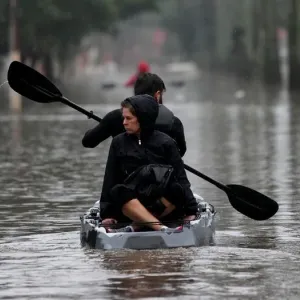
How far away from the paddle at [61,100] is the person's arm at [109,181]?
4.00ft

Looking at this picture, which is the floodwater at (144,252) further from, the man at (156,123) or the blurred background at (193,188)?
the man at (156,123)

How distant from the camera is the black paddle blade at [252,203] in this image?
513 inches

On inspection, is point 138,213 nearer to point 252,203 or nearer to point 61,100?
point 252,203

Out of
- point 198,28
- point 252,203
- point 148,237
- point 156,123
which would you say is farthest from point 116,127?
point 198,28

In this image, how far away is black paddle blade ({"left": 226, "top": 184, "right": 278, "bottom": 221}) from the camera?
13.0m

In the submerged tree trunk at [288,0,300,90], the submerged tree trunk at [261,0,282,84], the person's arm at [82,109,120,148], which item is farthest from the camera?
the submerged tree trunk at [261,0,282,84]

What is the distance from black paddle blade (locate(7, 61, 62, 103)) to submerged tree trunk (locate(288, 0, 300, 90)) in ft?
167

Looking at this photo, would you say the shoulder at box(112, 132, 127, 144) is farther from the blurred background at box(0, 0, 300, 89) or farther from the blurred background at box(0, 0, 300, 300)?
the blurred background at box(0, 0, 300, 89)

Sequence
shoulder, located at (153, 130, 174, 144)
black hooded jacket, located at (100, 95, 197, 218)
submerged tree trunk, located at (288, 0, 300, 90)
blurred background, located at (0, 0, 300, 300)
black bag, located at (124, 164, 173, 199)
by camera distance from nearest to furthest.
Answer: blurred background, located at (0, 0, 300, 300), black bag, located at (124, 164, 173, 199), black hooded jacket, located at (100, 95, 197, 218), shoulder, located at (153, 130, 174, 144), submerged tree trunk, located at (288, 0, 300, 90)

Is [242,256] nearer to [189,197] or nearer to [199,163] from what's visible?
[189,197]

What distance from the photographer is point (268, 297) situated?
917 cm

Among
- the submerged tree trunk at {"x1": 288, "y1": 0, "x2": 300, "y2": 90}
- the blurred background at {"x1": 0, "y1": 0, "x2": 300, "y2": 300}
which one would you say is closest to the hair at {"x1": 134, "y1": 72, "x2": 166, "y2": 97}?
the blurred background at {"x1": 0, "y1": 0, "x2": 300, "y2": 300}

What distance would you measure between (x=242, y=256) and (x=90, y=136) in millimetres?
1887

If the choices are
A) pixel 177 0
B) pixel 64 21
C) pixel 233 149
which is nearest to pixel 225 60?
pixel 177 0
